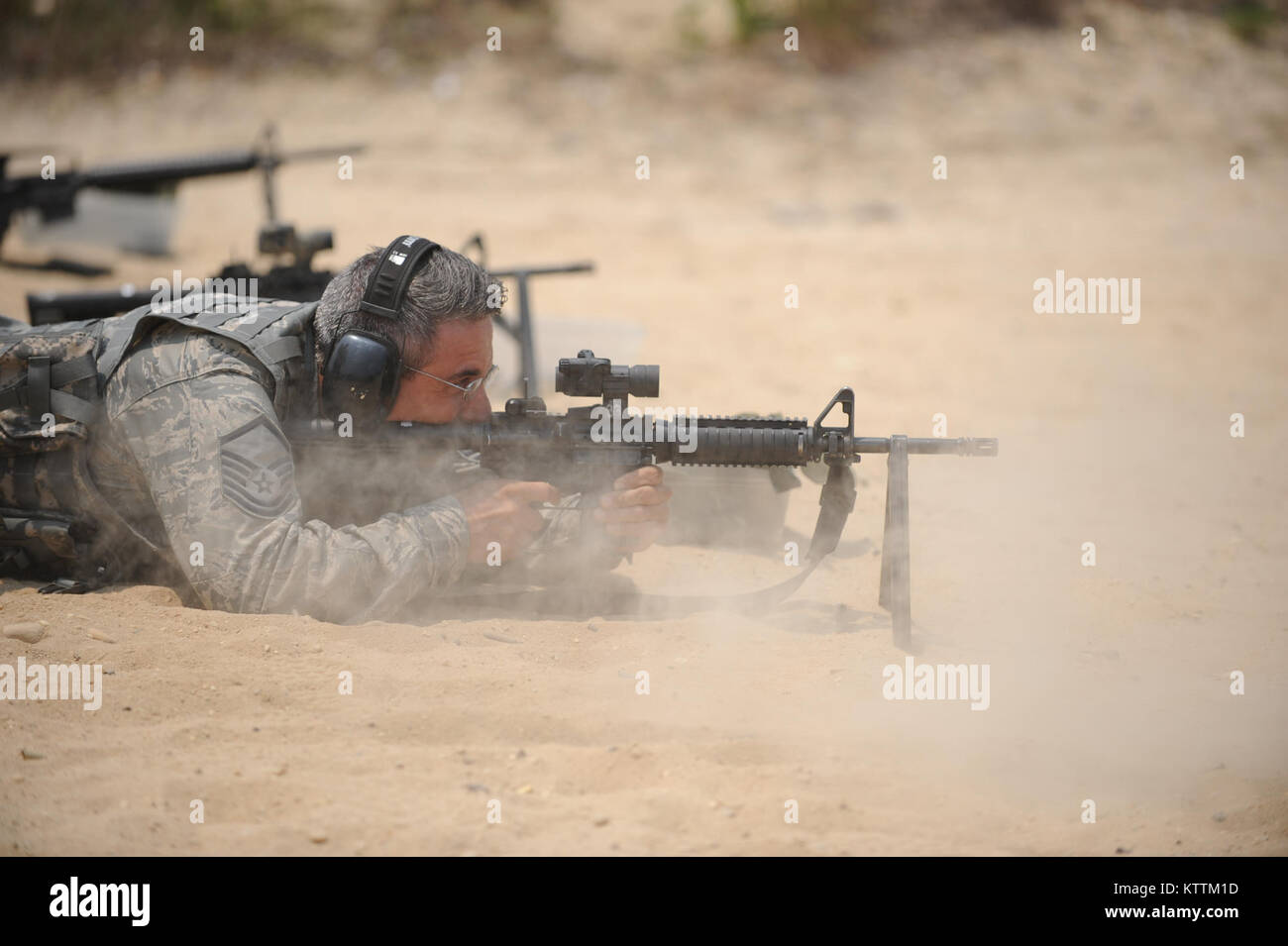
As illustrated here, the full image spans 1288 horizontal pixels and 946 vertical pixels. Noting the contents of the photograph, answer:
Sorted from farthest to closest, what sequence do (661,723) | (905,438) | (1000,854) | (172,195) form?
(172,195) → (905,438) → (661,723) → (1000,854)

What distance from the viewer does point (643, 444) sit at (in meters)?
4.16

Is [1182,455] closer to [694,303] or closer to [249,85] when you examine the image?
[694,303]

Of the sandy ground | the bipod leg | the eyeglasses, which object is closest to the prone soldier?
the eyeglasses

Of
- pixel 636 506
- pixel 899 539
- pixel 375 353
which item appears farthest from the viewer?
pixel 636 506

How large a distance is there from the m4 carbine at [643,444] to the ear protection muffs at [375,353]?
185 mm

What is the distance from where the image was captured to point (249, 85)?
16.1m

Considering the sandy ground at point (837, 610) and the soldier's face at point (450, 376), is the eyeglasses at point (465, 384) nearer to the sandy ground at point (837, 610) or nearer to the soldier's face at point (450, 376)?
the soldier's face at point (450, 376)

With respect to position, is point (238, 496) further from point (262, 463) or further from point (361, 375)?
point (361, 375)

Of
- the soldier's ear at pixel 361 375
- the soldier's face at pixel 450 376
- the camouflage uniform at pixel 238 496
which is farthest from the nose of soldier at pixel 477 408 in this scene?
the soldier's ear at pixel 361 375

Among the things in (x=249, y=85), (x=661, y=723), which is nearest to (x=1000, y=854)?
(x=661, y=723)

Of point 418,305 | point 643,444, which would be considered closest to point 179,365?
point 418,305

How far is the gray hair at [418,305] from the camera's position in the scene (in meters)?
3.91

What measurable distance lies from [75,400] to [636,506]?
1970 mm
